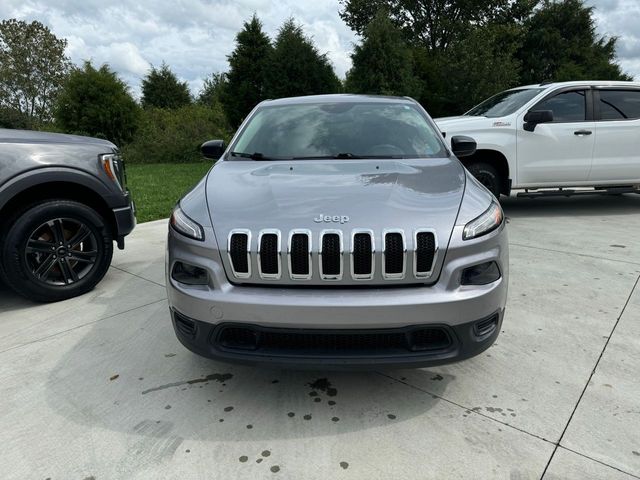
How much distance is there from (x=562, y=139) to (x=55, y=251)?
6186mm

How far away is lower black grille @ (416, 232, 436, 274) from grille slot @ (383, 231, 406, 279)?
0.07 metres

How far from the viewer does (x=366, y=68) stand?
14.2 m

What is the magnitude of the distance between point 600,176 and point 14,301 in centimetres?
711

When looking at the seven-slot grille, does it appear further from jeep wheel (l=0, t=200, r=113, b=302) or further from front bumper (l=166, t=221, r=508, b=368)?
jeep wheel (l=0, t=200, r=113, b=302)

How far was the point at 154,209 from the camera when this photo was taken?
7.56m

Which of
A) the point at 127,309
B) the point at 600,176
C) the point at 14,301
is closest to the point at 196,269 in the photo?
the point at 127,309

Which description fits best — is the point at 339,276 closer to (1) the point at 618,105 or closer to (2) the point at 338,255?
(2) the point at 338,255

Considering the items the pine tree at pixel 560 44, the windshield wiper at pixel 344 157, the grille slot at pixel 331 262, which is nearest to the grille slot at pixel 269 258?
the grille slot at pixel 331 262

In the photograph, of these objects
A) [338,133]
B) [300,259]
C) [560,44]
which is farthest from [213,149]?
[560,44]

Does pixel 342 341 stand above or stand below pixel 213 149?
below

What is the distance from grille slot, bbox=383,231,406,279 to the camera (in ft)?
6.61

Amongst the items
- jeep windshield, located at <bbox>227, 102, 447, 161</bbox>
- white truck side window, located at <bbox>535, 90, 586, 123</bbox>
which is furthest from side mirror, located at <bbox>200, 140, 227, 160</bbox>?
white truck side window, located at <bbox>535, 90, 586, 123</bbox>

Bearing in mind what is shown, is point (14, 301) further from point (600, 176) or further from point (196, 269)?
point (600, 176)

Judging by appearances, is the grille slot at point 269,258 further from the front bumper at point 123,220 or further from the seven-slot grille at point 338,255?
the front bumper at point 123,220
